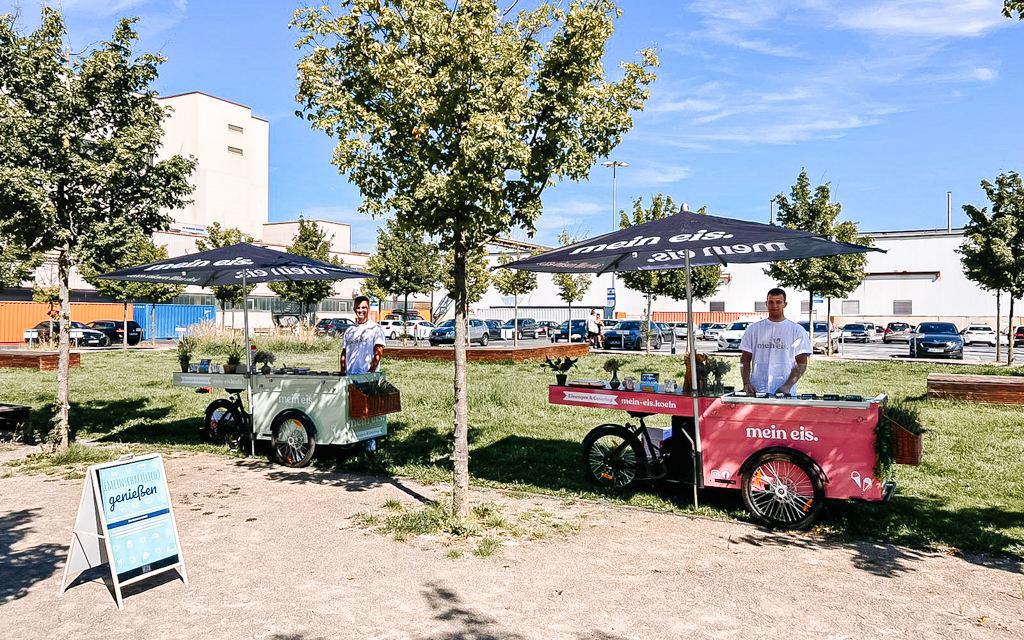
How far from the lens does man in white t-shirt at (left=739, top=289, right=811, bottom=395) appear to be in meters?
6.99

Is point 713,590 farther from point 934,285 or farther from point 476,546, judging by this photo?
point 934,285

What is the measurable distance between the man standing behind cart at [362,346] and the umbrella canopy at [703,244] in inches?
106

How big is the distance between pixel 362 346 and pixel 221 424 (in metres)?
2.73

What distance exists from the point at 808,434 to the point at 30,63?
32.2 feet

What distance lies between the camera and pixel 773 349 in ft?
23.3

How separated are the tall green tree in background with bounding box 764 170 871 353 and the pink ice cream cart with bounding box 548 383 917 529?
22.7m

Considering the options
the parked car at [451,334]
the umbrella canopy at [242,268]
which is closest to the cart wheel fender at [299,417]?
the umbrella canopy at [242,268]

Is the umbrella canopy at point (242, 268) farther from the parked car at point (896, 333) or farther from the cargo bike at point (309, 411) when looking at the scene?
the parked car at point (896, 333)

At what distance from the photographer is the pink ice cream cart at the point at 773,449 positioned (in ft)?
20.7

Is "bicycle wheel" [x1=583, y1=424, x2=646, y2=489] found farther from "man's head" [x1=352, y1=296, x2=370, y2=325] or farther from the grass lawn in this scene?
"man's head" [x1=352, y1=296, x2=370, y2=325]

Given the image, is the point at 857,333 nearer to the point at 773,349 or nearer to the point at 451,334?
the point at 451,334

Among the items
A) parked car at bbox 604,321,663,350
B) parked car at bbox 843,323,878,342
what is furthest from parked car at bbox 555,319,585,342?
parked car at bbox 843,323,878,342

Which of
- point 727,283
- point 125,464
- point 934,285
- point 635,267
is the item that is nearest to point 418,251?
point 727,283

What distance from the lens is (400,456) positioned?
961 centimetres
